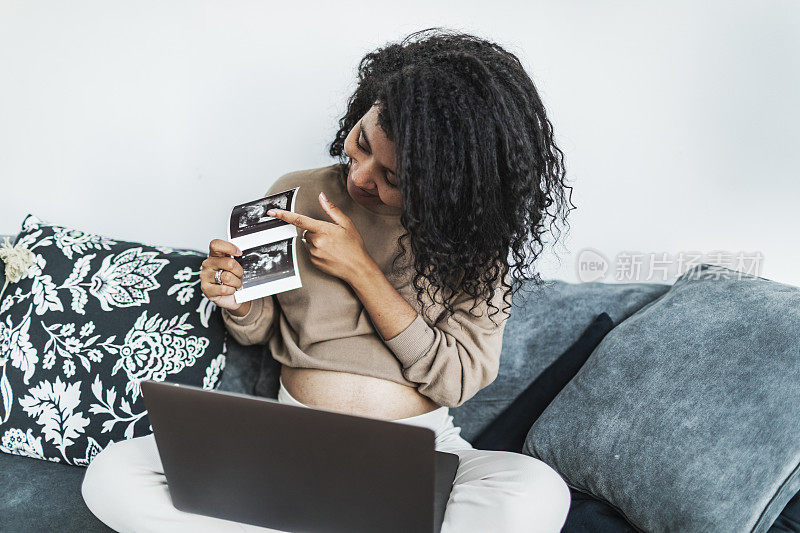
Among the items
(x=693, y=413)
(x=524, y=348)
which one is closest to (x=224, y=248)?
(x=524, y=348)

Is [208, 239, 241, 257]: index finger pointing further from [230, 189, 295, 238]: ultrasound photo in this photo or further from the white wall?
the white wall

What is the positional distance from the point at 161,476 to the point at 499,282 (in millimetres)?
684

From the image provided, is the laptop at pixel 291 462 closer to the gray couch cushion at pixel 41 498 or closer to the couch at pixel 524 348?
the gray couch cushion at pixel 41 498

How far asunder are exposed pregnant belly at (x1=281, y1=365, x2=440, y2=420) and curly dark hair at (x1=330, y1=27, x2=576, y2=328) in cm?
19

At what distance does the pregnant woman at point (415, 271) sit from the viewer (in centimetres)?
103

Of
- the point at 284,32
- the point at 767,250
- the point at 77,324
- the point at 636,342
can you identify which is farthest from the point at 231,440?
the point at 767,250

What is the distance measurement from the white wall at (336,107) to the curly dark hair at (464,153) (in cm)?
41

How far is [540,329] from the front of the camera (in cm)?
147

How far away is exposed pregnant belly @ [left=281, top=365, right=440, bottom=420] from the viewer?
1.24 meters

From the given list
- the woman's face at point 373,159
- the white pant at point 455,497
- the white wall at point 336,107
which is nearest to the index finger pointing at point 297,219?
the woman's face at point 373,159

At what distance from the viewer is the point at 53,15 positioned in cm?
170

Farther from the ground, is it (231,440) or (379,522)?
(231,440)

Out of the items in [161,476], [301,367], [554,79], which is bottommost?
[161,476]

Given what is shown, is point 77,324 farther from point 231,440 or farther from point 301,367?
point 231,440
